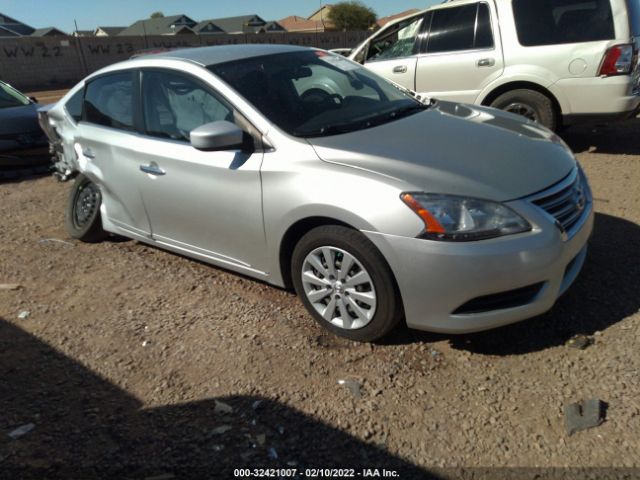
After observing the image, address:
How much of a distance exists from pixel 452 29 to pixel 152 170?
4.73m

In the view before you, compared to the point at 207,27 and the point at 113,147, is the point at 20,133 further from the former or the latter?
the point at 207,27

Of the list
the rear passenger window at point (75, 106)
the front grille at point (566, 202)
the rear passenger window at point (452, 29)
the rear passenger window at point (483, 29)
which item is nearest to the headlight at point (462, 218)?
the front grille at point (566, 202)

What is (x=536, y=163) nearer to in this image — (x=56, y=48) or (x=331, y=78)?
(x=331, y=78)

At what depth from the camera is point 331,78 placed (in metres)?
4.08

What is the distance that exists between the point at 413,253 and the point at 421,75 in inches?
198

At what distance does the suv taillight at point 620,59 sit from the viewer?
5.77 m

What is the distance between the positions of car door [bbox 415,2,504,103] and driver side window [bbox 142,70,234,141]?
4.14 m

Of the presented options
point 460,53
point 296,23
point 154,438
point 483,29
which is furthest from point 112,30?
point 154,438

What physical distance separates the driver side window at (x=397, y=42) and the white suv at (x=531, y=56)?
2 cm

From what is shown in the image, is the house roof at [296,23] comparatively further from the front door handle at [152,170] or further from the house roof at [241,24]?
the front door handle at [152,170]

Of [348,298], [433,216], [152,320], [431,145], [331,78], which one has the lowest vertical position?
[152,320]

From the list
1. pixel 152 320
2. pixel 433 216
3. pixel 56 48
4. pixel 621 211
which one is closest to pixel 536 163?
pixel 433 216

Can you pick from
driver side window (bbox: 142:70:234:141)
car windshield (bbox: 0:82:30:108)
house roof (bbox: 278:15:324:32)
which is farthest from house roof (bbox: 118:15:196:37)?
driver side window (bbox: 142:70:234:141)

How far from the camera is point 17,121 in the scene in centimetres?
759
